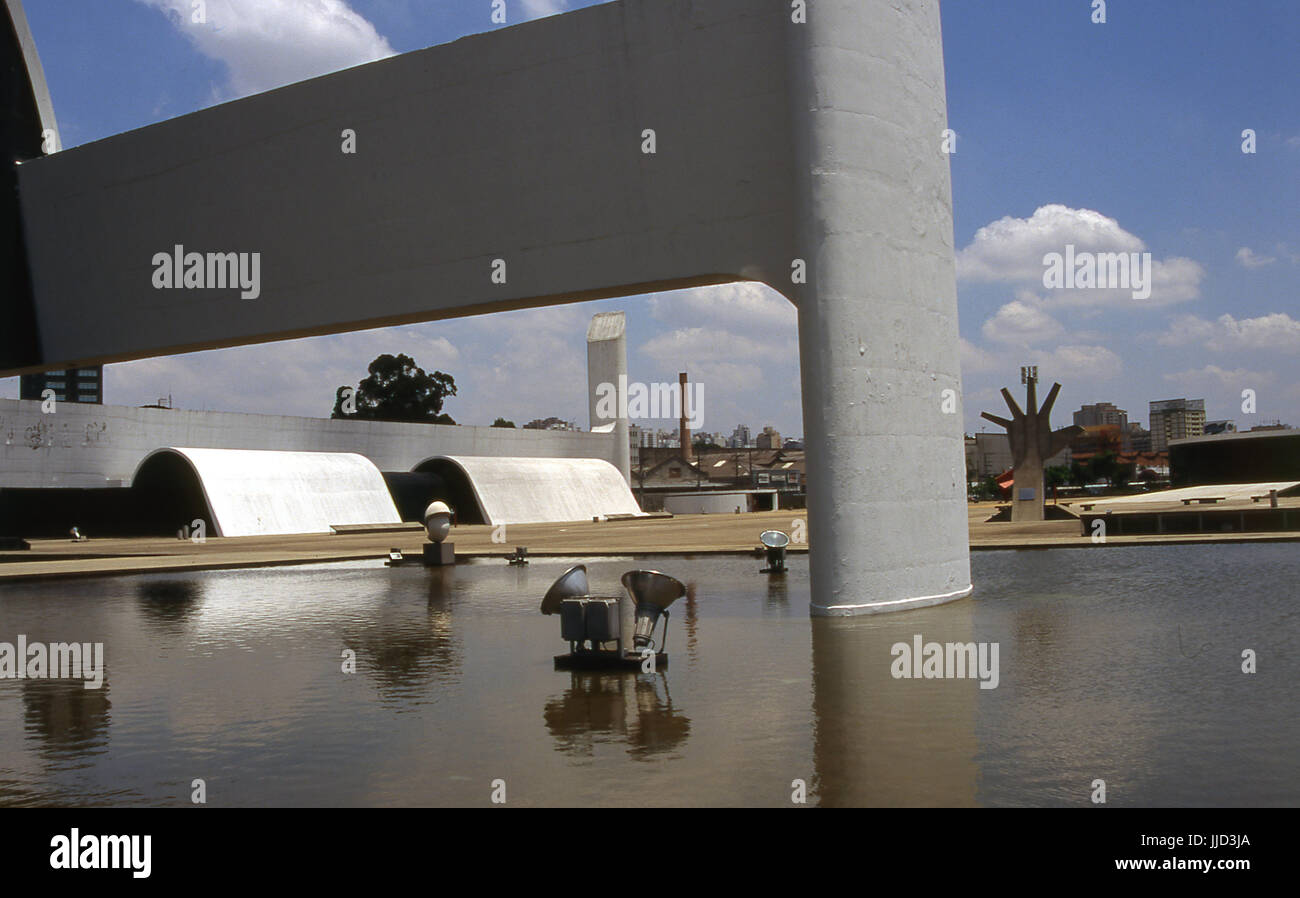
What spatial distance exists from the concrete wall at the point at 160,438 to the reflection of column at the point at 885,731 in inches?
1599

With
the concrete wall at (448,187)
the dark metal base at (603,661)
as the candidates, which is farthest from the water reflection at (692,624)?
the concrete wall at (448,187)

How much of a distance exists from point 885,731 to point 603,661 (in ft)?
9.47

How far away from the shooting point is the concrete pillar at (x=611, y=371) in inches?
2445

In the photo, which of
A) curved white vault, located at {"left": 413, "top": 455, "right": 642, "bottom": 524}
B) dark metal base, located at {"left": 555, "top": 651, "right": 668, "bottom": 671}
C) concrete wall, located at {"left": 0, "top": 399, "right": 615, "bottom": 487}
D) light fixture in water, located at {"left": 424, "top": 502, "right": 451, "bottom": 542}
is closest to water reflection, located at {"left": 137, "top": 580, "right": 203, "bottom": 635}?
light fixture in water, located at {"left": 424, "top": 502, "right": 451, "bottom": 542}

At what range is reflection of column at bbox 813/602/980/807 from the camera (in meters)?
4.75

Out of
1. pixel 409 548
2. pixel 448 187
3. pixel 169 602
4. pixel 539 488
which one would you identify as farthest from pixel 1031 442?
pixel 539 488

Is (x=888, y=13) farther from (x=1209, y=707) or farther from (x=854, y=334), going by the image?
(x=1209, y=707)

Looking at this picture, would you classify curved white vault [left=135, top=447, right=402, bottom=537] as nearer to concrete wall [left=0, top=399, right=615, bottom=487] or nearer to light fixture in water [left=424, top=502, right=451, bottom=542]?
concrete wall [left=0, top=399, right=615, bottom=487]

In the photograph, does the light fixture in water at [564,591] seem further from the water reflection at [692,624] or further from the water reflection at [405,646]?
the water reflection at [692,624]

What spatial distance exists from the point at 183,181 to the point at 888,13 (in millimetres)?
12121

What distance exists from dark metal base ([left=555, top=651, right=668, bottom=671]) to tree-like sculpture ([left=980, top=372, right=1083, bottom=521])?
22995 millimetres
